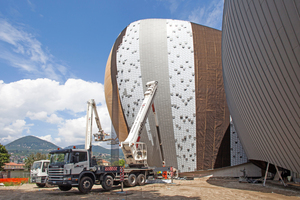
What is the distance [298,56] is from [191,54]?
19.2 meters

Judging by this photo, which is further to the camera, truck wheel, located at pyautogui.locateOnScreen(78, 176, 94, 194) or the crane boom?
the crane boom

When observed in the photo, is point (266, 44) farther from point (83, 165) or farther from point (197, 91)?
point (197, 91)

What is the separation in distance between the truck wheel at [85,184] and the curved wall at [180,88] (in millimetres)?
12888

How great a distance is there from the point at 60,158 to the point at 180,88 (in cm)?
1585

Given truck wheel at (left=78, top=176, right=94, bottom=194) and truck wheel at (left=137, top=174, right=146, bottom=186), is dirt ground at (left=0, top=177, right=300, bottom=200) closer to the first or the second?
truck wheel at (left=78, top=176, right=94, bottom=194)

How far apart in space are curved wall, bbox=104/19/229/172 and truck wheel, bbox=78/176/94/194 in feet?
42.3

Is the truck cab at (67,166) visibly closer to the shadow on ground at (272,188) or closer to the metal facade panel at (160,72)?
the shadow on ground at (272,188)

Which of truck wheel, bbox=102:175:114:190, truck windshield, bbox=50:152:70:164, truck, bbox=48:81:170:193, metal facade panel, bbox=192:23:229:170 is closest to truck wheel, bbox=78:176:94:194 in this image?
truck, bbox=48:81:170:193

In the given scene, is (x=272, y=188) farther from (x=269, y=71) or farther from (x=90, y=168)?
(x=90, y=168)

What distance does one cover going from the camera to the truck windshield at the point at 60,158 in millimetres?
13834

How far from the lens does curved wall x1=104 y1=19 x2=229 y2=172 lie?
25.9 metres

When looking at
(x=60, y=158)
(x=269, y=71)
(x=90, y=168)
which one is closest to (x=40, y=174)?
(x=60, y=158)

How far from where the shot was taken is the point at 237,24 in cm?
1141

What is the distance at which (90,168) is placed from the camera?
14.5 meters
